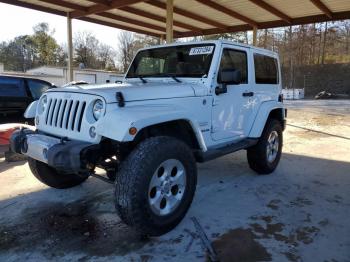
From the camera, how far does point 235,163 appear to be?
6387 millimetres

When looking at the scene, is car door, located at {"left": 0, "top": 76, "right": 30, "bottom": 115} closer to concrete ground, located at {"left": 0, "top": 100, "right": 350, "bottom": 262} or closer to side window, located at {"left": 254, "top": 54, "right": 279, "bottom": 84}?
concrete ground, located at {"left": 0, "top": 100, "right": 350, "bottom": 262}

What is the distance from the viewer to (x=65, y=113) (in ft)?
11.7

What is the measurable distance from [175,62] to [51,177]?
7.31ft

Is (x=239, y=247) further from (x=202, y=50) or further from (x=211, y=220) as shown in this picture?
(x=202, y=50)

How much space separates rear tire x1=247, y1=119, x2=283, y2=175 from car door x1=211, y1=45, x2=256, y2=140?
41 centimetres

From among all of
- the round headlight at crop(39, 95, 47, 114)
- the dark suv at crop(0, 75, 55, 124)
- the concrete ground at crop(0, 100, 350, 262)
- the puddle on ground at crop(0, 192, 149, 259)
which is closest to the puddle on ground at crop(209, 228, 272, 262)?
the concrete ground at crop(0, 100, 350, 262)

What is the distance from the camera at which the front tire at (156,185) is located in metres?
3.03

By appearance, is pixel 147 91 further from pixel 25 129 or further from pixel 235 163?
pixel 235 163

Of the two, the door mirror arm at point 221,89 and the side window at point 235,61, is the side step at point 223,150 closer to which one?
the door mirror arm at point 221,89

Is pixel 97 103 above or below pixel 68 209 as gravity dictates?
above

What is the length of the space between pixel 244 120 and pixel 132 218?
257cm

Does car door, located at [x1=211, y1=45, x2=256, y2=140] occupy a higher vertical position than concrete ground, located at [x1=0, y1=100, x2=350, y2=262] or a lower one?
higher

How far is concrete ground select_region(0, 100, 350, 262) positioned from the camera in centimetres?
313

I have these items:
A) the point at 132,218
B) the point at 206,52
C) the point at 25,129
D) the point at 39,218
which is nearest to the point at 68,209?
the point at 39,218
